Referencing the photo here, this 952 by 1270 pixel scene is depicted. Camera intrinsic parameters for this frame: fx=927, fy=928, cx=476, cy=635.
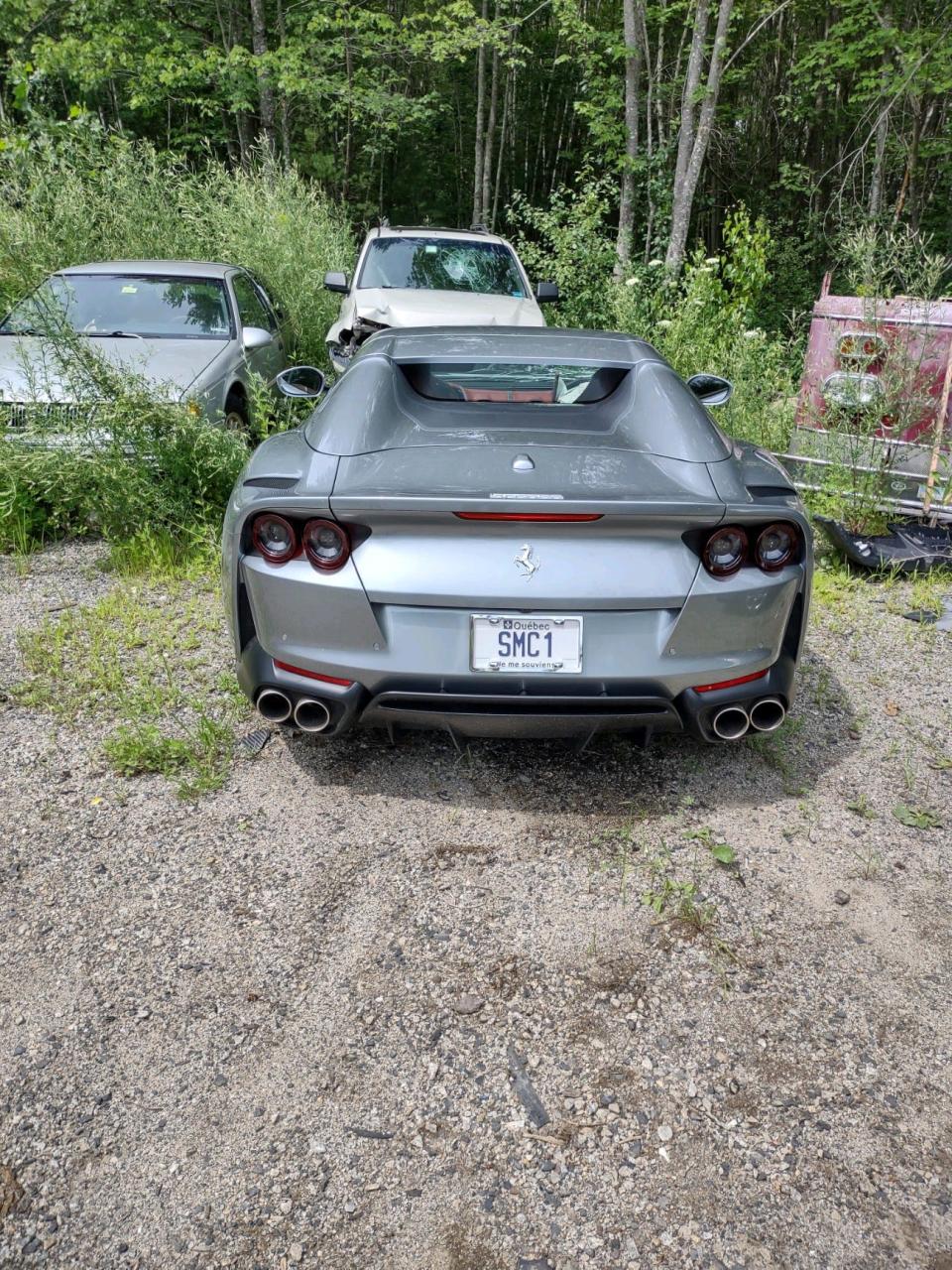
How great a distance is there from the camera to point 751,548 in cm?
275

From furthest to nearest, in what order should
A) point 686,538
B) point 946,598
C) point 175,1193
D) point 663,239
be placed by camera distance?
point 663,239
point 946,598
point 686,538
point 175,1193

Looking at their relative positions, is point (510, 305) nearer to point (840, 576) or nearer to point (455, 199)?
point (840, 576)

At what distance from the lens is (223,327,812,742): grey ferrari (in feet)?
8.57

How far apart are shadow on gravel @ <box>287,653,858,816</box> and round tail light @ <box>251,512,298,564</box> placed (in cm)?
85

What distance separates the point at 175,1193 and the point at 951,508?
17.2ft

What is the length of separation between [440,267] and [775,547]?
7.52 metres

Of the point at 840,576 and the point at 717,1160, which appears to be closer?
the point at 717,1160

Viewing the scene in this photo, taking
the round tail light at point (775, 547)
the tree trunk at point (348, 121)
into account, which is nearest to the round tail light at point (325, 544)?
the round tail light at point (775, 547)

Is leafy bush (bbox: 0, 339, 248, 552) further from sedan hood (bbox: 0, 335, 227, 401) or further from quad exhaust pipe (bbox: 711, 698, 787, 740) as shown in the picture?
quad exhaust pipe (bbox: 711, 698, 787, 740)

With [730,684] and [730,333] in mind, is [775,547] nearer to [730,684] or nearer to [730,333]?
[730,684]

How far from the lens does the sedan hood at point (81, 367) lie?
5.18 metres

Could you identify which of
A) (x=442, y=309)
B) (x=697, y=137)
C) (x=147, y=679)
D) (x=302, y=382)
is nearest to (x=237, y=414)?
(x=302, y=382)

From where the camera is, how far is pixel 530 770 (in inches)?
128

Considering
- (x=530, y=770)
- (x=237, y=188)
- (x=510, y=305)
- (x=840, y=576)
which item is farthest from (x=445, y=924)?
(x=237, y=188)
